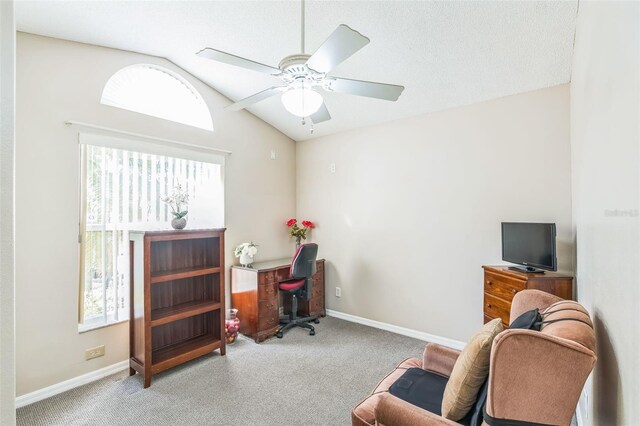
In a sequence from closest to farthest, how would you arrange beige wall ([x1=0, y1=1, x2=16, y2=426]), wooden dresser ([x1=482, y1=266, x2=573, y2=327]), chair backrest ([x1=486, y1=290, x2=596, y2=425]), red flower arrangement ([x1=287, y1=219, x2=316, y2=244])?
beige wall ([x1=0, y1=1, x2=16, y2=426]) < chair backrest ([x1=486, y1=290, x2=596, y2=425]) < wooden dresser ([x1=482, y1=266, x2=573, y2=327]) < red flower arrangement ([x1=287, y1=219, x2=316, y2=244])

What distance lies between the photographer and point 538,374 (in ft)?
3.24

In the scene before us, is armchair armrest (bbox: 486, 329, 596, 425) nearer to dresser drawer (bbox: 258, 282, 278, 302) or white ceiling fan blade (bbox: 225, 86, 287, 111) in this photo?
white ceiling fan blade (bbox: 225, 86, 287, 111)

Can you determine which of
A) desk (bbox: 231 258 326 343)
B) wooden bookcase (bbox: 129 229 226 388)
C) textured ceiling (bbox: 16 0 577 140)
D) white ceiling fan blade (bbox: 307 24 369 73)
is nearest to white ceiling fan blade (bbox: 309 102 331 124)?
white ceiling fan blade (bbox: 307 24 369 73)

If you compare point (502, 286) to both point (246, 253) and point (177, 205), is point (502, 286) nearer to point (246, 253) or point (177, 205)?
point (246, 253)

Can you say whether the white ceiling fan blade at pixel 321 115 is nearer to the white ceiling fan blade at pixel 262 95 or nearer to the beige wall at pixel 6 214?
the white ceiling fan blade at pixel 262 95

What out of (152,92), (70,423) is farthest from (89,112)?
(70,423)

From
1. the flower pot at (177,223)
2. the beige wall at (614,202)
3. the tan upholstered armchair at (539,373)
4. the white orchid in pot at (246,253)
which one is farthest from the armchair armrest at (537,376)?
the white orchid in pot at (246,253)

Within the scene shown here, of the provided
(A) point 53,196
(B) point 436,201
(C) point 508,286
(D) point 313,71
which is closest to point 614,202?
(D) point 313,71

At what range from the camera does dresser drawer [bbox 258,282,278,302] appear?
353cm

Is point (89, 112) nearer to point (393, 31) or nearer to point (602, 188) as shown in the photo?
point (393, 31)

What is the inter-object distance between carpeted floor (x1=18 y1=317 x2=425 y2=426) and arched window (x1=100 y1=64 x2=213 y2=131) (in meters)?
2.55

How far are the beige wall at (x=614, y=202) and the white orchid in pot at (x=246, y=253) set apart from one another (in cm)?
311

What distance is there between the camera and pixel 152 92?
3.21 meters

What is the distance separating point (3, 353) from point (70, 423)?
2.03m
